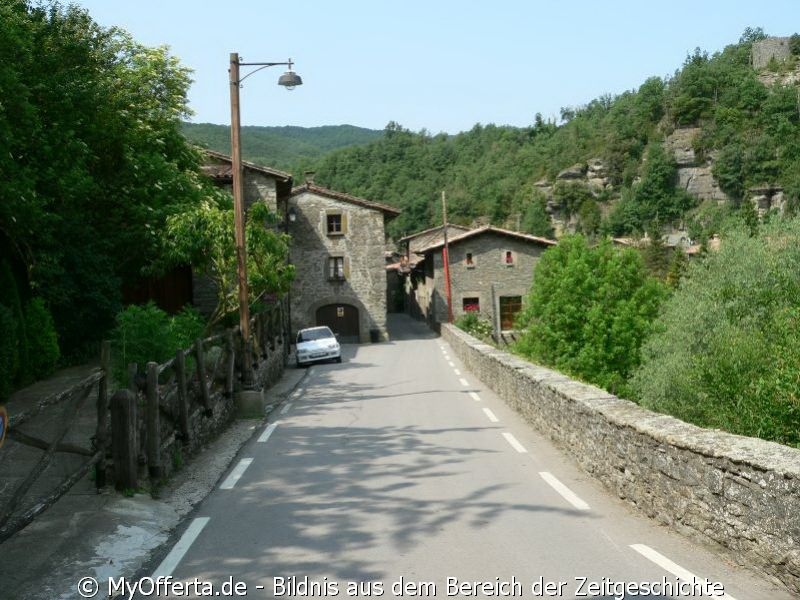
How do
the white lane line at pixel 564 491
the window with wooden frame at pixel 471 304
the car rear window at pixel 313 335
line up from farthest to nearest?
the window with wooden frame at pixel 471 304, the car rear window at pixel 313 335, the white lane line at pixel 564 491

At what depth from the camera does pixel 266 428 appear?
43.9ft

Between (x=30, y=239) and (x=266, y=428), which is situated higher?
(x=30, y=239)

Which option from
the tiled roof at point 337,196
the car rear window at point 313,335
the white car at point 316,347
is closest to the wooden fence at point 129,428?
the white car at point 316,347

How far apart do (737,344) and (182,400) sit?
1052cm

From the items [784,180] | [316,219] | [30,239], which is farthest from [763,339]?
[784,180]

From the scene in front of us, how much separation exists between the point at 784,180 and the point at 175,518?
375ft

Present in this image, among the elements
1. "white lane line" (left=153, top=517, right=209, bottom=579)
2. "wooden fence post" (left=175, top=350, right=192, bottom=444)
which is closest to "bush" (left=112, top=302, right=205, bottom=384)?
"wooden fence post" (left=175, top=350, right=192, bottom=444)

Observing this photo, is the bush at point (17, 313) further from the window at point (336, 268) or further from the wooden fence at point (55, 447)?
the window at point (336, 268)

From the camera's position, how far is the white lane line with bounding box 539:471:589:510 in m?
7.42

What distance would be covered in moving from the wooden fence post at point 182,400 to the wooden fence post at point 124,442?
1.97 meters

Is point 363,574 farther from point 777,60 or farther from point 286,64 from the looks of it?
point 777,60

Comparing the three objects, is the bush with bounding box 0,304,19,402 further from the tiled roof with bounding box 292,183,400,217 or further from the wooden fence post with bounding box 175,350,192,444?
the tiled roof with bounding box 292,183,400,217

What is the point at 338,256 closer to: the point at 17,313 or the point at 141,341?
the point at 17,313

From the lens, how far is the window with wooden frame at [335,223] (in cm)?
4178
